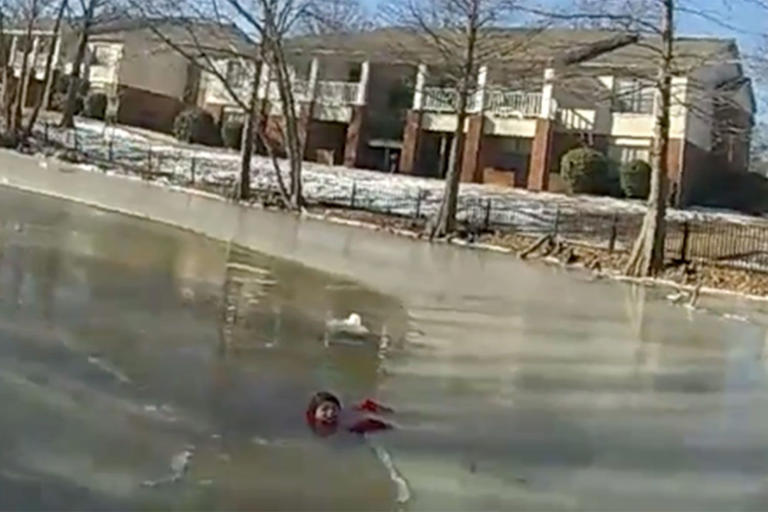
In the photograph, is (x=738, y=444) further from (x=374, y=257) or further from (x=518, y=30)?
(x=518, y=30)

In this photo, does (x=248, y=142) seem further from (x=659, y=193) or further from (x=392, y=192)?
(x=659, y=193)

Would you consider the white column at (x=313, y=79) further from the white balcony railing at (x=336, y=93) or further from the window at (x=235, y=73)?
the window at (x=235, y=73)

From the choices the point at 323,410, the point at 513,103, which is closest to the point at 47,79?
the point at 513,103

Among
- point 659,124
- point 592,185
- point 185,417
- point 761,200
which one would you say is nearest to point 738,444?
point 185,417

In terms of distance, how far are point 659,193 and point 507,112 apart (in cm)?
1748

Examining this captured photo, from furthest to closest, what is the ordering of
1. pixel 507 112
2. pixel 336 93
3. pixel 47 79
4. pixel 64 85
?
pixel 64 85, pixel 47 79, pixel 336 93, pixel 507 112

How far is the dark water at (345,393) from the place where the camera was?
566 cm

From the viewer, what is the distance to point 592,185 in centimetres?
3388

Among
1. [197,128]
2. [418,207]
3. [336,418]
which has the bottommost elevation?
[336,418]

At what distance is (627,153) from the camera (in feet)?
118

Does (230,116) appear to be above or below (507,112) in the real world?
below

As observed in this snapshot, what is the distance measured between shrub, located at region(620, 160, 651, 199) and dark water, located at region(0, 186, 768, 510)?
1938 cm

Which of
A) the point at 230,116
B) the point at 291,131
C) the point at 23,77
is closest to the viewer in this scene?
the point at 291,131

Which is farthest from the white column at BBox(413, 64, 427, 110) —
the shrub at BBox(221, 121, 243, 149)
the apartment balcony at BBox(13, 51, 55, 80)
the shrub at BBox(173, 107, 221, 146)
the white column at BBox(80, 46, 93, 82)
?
the apartment balcony at BBox(13, 51, 55, 80)
